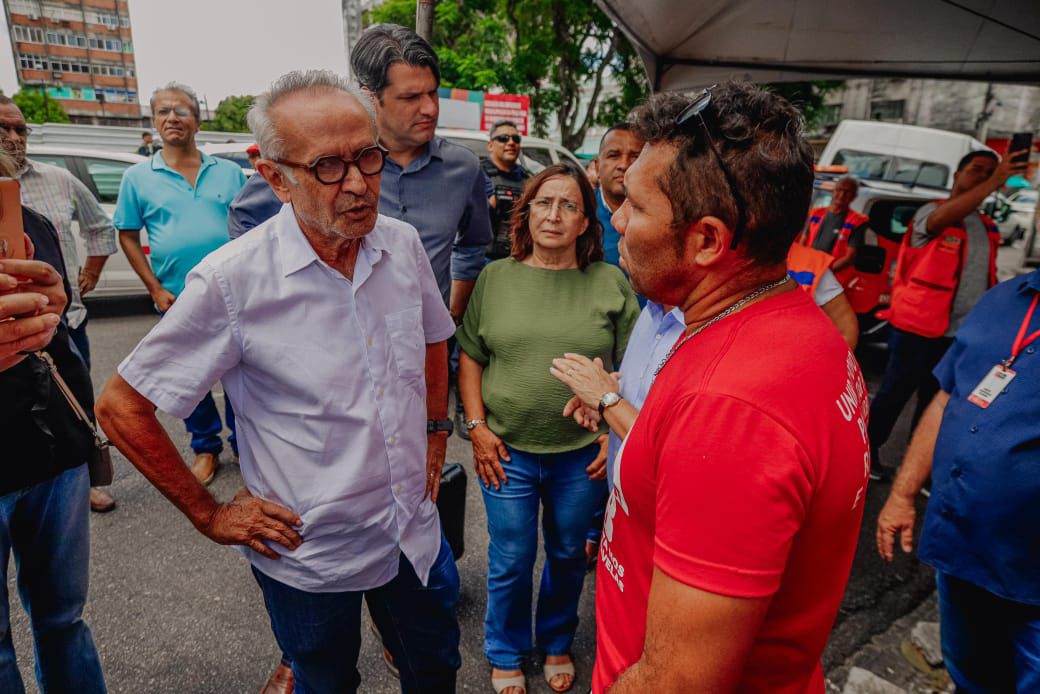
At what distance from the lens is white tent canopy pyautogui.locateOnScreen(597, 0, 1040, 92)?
311 cm

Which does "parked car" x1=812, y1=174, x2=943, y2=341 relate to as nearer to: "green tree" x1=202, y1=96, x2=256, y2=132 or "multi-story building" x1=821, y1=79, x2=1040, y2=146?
"multi-story building" x1=821, y1=79, x2=1040, y2=146

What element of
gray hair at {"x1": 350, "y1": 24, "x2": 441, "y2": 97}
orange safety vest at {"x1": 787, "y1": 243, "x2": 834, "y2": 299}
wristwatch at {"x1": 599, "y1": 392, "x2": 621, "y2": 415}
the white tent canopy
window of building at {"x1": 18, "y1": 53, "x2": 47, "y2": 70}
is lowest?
wristwatch at {"x1": 599, "y1": 392, "x2": 621, "y2": 415}

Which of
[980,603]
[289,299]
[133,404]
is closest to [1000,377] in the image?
[980,603]

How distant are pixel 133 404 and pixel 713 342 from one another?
1.23m

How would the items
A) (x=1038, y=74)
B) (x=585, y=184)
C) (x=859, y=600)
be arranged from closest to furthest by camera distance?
(x=585, y=184) < (x=859, y=600) < (x=1038, y=74)

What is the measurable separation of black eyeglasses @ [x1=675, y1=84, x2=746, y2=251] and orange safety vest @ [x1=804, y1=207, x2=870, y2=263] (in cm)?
487

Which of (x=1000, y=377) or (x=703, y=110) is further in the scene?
(x=1000, y=377)

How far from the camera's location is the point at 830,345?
0.91 m

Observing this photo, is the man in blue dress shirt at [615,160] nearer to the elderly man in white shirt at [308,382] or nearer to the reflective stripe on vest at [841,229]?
the elderly man in white shirt at [308,382]

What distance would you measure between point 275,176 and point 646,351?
112 cm

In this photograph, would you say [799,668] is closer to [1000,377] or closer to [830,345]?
[830,345]

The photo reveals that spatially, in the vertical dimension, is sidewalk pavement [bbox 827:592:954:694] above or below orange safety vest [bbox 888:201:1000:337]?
below

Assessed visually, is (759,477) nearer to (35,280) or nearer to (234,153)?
(35,280)

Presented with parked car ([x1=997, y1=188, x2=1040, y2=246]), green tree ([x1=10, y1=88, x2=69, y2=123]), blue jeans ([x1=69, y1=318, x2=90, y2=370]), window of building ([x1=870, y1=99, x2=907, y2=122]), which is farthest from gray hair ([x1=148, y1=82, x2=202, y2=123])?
green tree ([x1=10, y1=88, x2=69, y2=123])
